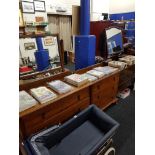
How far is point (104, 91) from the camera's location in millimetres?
2154

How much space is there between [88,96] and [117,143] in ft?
2.09

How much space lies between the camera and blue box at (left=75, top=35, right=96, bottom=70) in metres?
2.20

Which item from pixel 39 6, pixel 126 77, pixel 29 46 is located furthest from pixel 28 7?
pixel 126 77

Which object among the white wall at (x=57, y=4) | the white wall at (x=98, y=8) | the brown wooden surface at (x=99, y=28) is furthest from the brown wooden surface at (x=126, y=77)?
the white wall at (x=98, y=8)

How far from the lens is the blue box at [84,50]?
220 cm

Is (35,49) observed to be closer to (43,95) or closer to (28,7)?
(43,95)

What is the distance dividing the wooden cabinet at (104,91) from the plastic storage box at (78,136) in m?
0.41

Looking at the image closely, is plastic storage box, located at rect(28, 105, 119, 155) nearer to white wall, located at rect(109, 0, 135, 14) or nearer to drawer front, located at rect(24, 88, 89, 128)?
drawer front, located at rect(24, 88, 89, 128)

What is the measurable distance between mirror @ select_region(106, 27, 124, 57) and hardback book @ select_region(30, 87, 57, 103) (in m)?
1.56

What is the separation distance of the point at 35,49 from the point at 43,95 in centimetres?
→ 59

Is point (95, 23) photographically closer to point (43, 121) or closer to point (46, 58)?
point (46, 58)

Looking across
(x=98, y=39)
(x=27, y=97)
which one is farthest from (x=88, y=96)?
(x=98, y=39)

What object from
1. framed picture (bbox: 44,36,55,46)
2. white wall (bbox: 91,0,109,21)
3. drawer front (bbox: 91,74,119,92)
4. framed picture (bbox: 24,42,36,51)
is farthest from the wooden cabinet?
white wall (bbox: 91,0,109,21)
